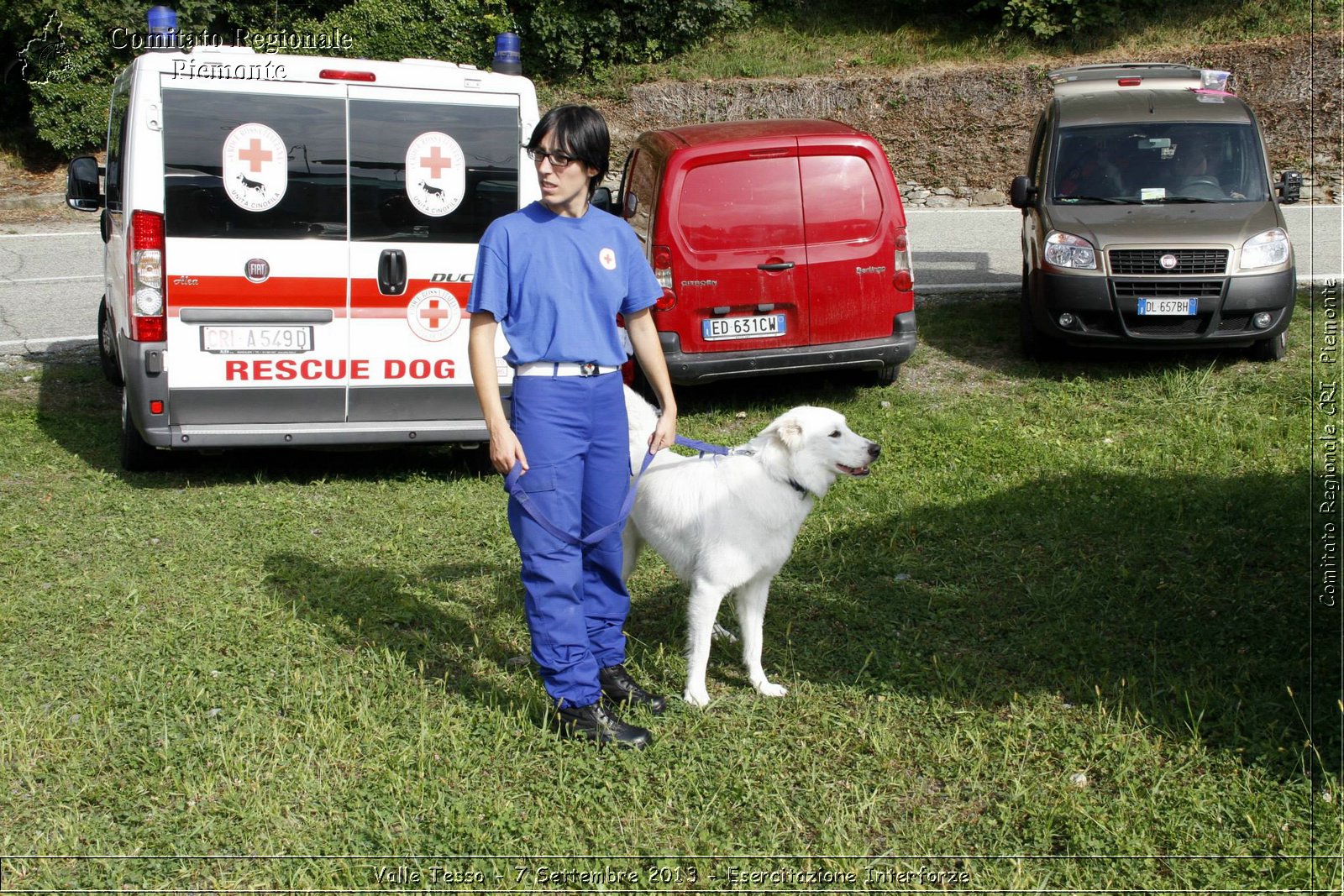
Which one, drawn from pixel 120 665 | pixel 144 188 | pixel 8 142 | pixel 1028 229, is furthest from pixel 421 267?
pixel 8 142

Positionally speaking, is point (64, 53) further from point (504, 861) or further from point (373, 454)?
point (504, 861)

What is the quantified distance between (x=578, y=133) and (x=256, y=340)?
357 centimetres

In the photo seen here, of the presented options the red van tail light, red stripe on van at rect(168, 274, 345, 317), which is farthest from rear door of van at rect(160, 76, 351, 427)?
the red van tail light

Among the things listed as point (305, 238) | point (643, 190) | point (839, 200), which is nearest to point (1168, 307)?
point (839, 200)

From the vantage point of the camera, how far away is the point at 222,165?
632 cm

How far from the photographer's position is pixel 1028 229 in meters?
10.0

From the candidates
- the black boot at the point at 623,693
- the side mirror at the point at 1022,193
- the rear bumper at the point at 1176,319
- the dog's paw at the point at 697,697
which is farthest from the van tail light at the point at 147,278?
the side mirror at the point at 1022,193

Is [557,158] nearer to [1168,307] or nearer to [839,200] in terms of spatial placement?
[839,200]

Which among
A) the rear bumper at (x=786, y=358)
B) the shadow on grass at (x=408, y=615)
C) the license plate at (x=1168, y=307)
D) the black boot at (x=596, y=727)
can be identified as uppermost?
the license plate at (x=1168, y=307)

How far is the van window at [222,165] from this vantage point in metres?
6.27

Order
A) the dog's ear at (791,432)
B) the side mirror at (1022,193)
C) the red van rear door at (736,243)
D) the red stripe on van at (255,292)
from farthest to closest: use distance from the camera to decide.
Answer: the side mirror at (1022,193) < the red van rear door at (736,243) < the red stripe on van at (255,292) < the dog's ear at (791,432)

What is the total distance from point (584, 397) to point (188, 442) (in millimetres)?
3749

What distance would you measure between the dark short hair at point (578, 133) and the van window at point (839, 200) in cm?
472

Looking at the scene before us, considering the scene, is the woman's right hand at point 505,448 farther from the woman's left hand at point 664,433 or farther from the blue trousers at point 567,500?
the woman's left hand at point 664,433
